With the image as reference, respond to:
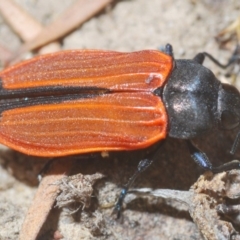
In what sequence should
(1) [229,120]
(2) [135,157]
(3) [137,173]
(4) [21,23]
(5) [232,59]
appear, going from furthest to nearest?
Result: 1. (4) [21,23]
2. (5) [232,59]
3. (2) [135,157]
4. (1) [229,120]
5. (3) [137,173]

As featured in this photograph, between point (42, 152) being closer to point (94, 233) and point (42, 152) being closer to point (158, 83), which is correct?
point (94, 233)

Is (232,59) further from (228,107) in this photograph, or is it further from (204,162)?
(204,162)

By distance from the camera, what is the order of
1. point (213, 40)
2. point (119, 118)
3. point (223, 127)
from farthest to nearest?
1. point (213, 40)
2. point (223, 127)
3. point (119, 118)

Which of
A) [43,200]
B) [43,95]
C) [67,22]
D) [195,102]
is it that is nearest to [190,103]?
[195,102]

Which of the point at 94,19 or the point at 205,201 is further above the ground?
the point at 94,19

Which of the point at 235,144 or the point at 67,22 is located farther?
the point at 67,22

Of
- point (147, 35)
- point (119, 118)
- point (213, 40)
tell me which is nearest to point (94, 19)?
point (147, 35)

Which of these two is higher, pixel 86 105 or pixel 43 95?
pixel 43 95
